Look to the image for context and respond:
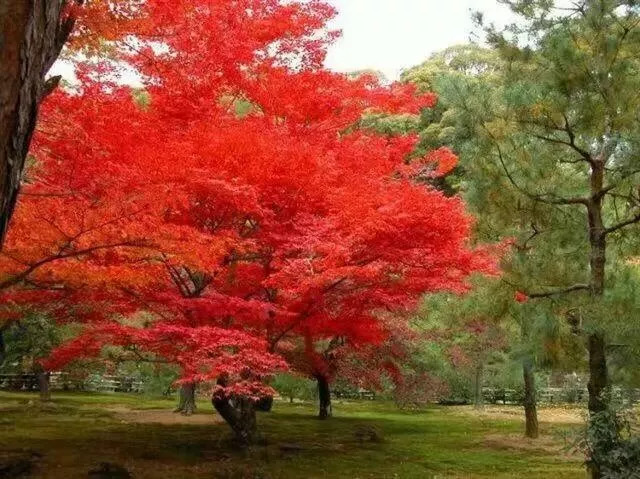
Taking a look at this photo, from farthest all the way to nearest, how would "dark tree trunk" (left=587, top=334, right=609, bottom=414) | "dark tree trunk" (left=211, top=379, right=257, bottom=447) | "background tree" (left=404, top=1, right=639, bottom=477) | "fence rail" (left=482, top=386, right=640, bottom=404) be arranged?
"fence rail" (left=482, top=386, right=640, bottom=404)
"dark tree trunk" (left=211, top=379, right=257, bottom=447)
"dark tree trunk" (left=587, top=334, right=609, bottom=414)
"background tree" (left=404, top=1, right=639, bottom=477)

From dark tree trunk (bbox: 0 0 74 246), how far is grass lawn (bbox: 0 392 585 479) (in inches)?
253

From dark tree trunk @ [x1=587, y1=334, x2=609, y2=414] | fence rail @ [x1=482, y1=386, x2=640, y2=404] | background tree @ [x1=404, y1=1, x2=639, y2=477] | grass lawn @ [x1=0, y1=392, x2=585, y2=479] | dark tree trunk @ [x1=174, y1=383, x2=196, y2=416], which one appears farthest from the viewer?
fence rail @ [x1=482, y1=386, x2=640, y2=404]

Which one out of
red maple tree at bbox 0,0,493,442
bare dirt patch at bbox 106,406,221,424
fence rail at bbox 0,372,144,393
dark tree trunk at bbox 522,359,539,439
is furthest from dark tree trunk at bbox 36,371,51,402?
dark tree trunk at bbox 522,359,539,439

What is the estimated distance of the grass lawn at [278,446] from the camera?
10.4 meters

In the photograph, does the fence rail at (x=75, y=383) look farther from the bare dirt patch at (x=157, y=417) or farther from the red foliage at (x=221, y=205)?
the red foliage at (x=221, y=205)

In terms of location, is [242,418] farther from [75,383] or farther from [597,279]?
[75,383]

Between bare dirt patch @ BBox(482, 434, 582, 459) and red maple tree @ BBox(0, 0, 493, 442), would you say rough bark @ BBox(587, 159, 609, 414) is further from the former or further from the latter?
bare dirt patch @ BBox(482, 434, 582, 459)

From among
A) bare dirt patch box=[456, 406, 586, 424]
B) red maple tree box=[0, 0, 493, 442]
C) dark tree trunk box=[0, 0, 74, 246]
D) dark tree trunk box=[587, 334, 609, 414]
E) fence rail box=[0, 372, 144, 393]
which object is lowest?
bare dirt patch box=[456, 406, 586, 424]

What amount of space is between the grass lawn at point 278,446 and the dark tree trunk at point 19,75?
253 inches

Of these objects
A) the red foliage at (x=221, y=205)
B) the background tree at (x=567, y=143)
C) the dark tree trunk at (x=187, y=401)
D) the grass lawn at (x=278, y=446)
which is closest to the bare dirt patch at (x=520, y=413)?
the grass lawn at (x=278, y=446)

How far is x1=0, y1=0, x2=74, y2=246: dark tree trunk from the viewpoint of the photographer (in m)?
1.43

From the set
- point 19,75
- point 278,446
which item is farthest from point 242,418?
point 19,75

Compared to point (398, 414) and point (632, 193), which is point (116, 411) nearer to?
point (398, 414)

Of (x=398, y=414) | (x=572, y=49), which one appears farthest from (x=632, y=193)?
(x=398, y=414)
